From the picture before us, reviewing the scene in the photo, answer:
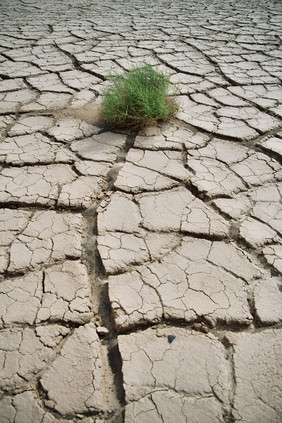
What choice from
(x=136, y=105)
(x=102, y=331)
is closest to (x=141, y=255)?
(x=102, y=331)

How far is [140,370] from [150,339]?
0.13 meters

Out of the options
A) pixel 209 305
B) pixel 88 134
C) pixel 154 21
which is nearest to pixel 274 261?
pixel 209 305

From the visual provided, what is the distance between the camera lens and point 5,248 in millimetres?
1558

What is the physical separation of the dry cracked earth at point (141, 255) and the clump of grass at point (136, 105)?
11cm

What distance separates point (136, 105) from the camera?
8.00 ft

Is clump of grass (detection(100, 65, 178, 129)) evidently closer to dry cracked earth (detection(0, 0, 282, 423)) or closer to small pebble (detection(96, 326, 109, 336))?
dry cracked earth (detection(0, 0, 282, 423))

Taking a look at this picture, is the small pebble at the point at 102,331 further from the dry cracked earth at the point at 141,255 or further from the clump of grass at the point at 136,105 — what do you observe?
the clump of grass at the point at 136,105

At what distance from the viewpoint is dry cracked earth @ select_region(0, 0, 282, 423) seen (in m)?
1.07

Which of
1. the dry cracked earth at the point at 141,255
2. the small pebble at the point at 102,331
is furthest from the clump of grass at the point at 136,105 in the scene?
the small pebble at the point at 102,331

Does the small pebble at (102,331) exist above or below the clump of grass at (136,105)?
below

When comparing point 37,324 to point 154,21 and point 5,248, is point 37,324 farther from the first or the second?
point 154,21

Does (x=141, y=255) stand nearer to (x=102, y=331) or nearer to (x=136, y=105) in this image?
(x=102, y=331)

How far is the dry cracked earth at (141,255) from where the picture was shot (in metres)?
1.07

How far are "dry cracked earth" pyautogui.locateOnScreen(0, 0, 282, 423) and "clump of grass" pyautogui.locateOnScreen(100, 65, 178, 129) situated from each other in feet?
0.37
